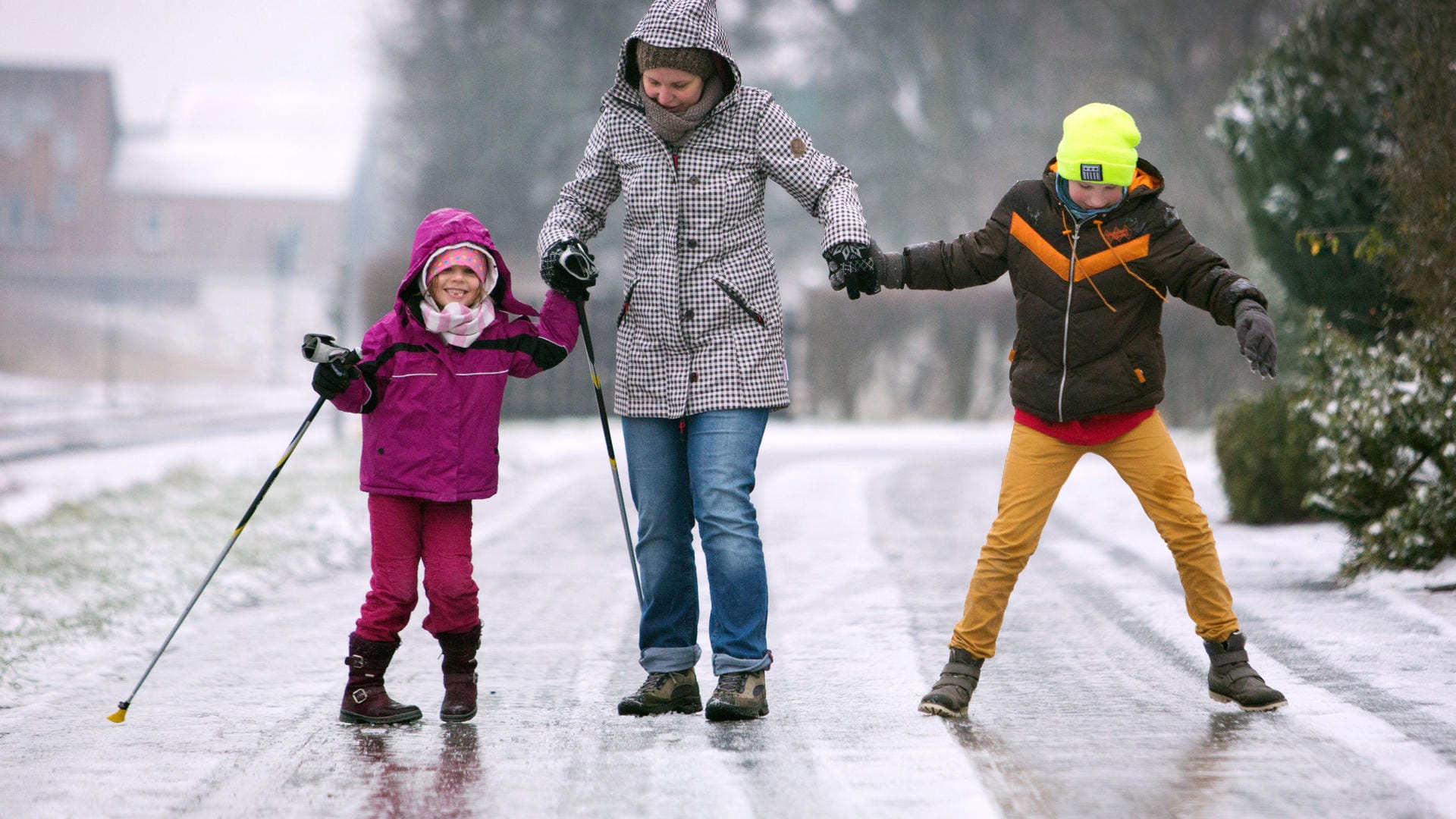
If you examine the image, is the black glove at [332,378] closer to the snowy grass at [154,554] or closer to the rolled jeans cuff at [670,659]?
the rolled jeans cuff at [670,659]

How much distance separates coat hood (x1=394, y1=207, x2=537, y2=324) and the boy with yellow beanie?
1.09m

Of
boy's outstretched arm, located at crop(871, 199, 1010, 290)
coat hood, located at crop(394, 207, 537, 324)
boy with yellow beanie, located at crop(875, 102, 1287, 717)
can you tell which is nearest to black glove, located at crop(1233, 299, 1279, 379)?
boy with yellow beanie, located at crop(875, 102, 1287, 717)

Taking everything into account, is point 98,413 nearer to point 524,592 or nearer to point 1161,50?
point 1161,50

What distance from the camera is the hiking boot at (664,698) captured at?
15.1ft

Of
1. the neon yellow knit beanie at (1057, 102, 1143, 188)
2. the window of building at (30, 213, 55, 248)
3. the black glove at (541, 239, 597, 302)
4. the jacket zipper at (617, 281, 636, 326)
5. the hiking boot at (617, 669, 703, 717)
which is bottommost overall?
the hiking boot at (617, 669, 703, 717)

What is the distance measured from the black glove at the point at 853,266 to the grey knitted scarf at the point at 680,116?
1.76ft

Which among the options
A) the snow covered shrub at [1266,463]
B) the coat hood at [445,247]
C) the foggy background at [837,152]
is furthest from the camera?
the foggy background at [837,152]

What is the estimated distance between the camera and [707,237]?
15.0 ft

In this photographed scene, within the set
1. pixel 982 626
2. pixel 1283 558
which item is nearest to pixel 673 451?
pixel 982 626

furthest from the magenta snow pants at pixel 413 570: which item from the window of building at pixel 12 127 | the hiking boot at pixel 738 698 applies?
the window of building at pixel 12 127

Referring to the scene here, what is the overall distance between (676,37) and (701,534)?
53.4 inches

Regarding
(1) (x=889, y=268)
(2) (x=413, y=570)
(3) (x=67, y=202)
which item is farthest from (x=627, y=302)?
(3) (x=67, y=202)

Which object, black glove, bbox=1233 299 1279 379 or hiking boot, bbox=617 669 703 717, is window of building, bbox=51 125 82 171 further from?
black glove, bbox=1233 299 1279 379

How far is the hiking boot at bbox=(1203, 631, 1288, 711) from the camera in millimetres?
4453
